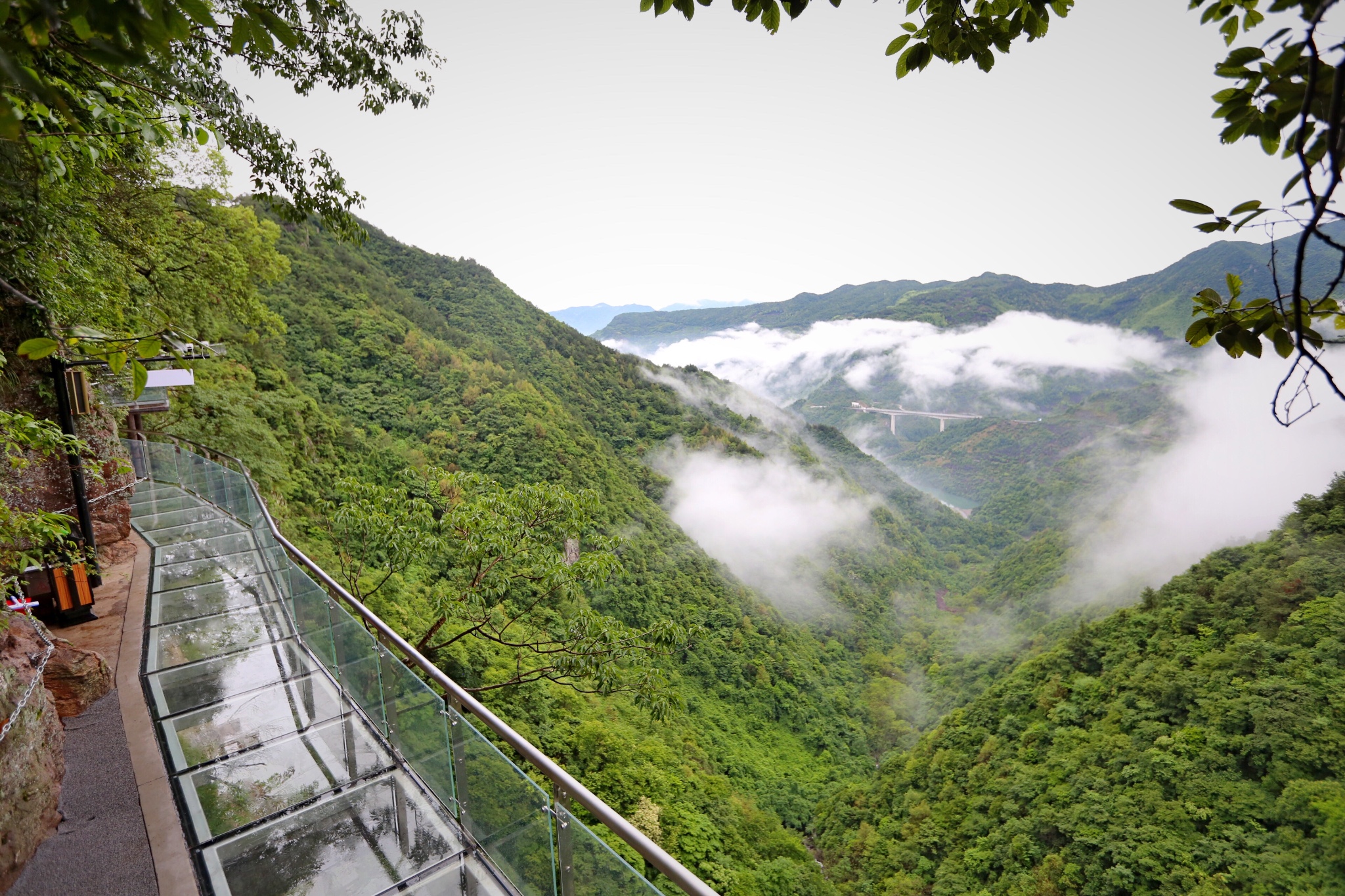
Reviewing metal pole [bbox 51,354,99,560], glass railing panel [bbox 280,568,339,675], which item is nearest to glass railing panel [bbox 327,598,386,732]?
glass railing panel [bbox 280,568,339,675]

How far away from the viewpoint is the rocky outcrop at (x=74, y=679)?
14.8 ft

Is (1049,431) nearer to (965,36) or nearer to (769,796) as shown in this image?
(769,796)

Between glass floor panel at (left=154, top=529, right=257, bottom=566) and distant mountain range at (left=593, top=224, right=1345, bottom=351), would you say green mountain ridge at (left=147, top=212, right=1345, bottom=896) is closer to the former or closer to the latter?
glass floor panel at (left=154, top=529, right=257, bottom=566)

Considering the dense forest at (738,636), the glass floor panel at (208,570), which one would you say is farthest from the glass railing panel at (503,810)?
the glass floor panel at (208,570)

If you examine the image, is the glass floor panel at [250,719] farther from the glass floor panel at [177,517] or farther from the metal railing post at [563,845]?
the glass floor panel at [177,517]

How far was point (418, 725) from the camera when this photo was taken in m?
3.51

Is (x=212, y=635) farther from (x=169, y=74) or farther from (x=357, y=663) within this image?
(x=169, y=74)

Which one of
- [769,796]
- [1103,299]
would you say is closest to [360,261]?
[769,796]

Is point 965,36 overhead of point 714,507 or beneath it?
overhead

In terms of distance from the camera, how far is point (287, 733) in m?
4.18

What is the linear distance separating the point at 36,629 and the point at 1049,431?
149550 millimetres

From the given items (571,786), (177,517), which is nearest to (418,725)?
(571,786)

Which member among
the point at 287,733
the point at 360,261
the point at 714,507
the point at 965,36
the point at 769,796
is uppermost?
the point at 360,261

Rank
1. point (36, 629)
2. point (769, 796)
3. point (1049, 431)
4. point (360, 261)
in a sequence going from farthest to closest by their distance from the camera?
point (1049, 431)
point (360, 261)
point (769, 796)
point (36, 629)
